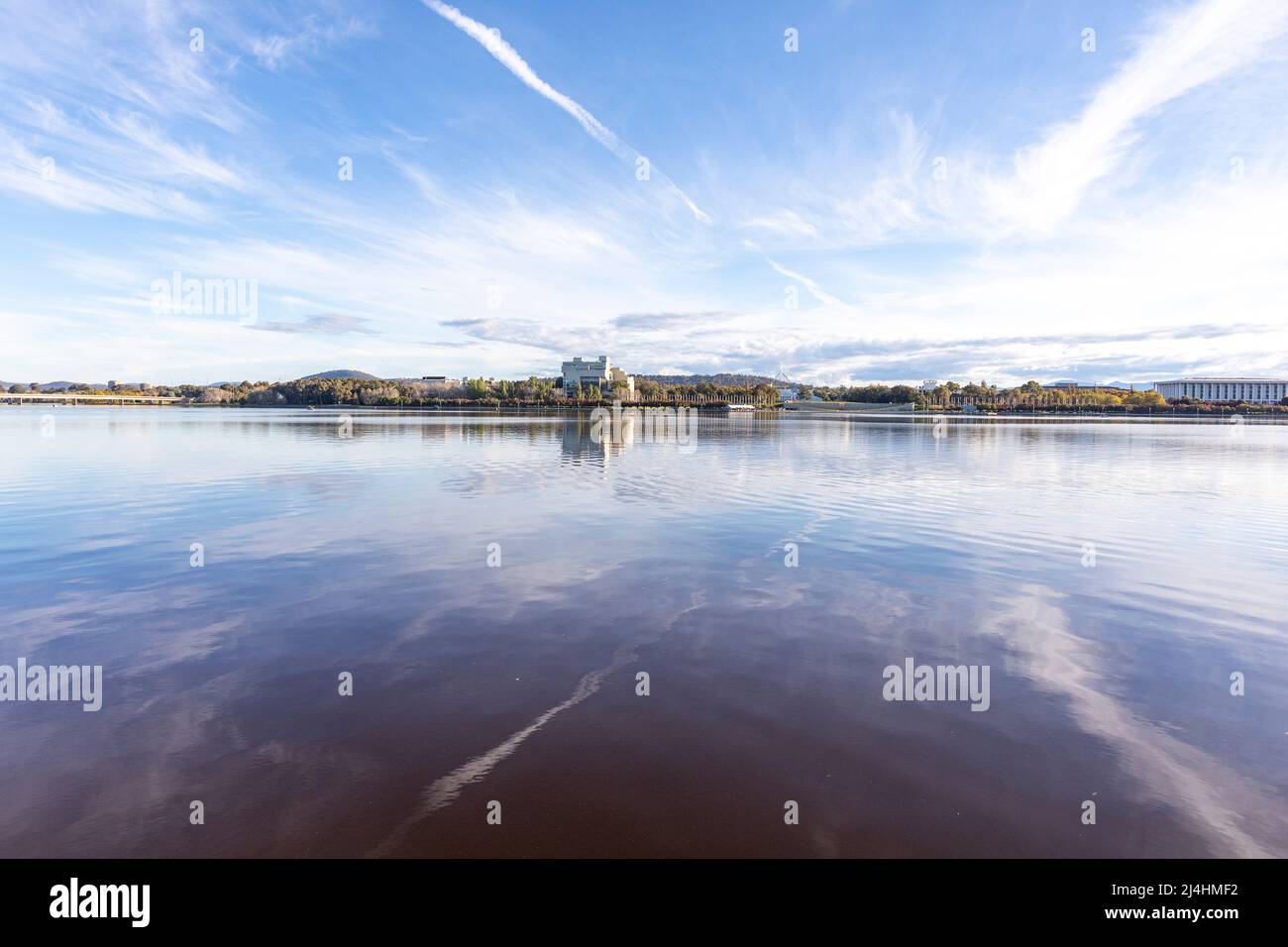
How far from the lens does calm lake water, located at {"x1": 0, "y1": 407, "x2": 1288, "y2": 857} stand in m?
5.23

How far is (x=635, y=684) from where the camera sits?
7.73 metres

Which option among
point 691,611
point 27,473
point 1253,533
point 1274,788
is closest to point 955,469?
point 1253,533

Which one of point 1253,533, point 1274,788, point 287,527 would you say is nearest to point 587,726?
point 1274,788

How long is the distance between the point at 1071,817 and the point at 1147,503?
21.7 meters

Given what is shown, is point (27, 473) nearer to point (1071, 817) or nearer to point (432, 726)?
point (432, 726)

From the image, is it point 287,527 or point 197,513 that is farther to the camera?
point 197,513

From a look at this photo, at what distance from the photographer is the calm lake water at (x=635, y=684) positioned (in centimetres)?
523

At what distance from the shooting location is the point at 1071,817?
535 centimetres
